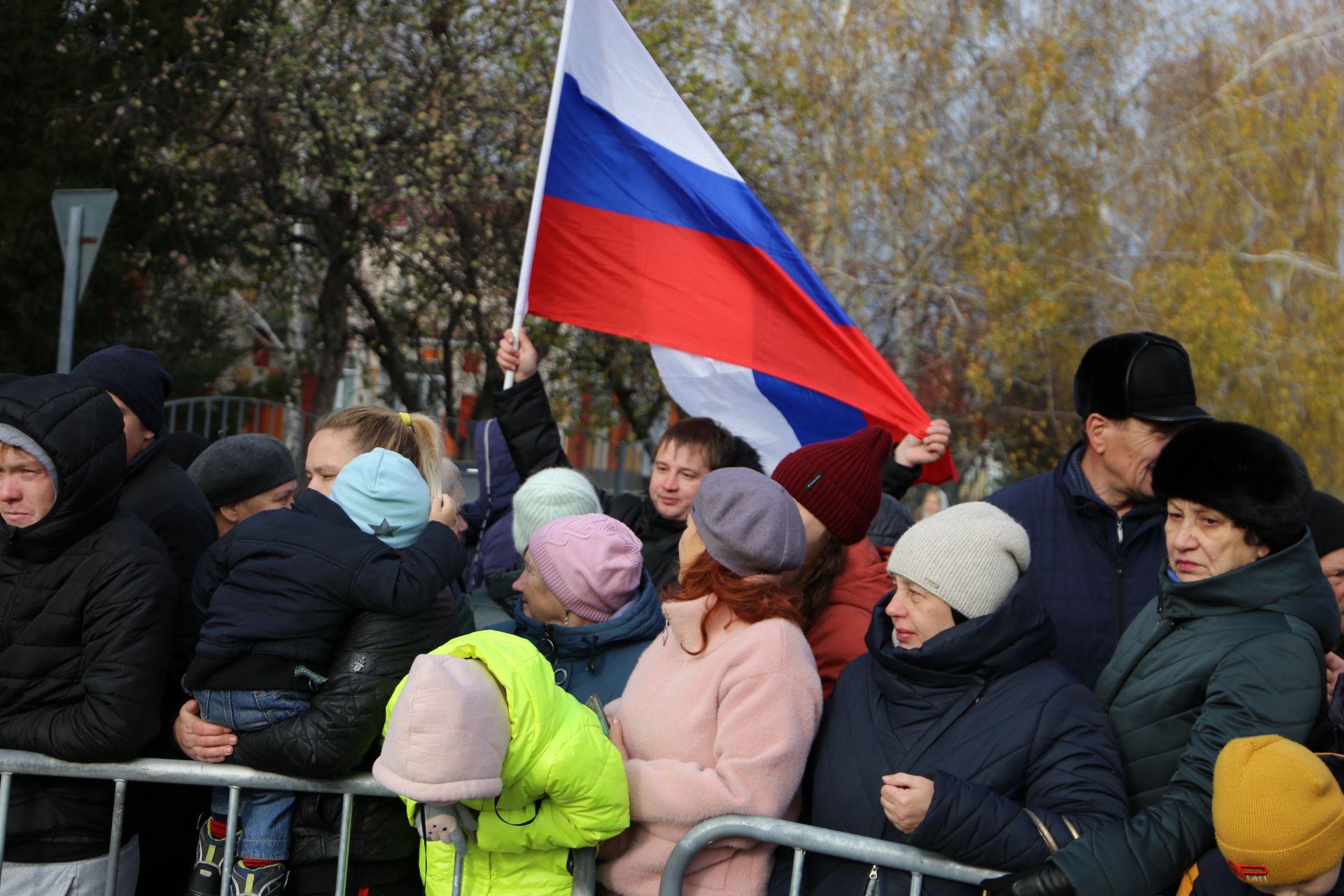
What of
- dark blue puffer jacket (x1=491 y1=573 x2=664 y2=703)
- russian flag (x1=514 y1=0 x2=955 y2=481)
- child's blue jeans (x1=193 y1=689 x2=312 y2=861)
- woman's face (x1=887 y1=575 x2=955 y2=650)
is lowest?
child's blue jeans (x1=193 y1=689 x2=312 y2=861)

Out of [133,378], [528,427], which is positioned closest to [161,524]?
[133,378]

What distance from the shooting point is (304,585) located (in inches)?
A: 110

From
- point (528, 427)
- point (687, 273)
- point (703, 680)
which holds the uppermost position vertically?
point (687, 273)

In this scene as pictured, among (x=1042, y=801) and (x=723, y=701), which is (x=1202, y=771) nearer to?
(x=1042, y=801)

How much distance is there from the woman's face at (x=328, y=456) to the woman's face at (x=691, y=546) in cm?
91

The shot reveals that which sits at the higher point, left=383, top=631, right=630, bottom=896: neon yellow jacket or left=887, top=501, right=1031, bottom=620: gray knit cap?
left=887, top=501, right=1031, bottom=620: gray knit cap

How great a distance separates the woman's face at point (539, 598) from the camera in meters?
3.31

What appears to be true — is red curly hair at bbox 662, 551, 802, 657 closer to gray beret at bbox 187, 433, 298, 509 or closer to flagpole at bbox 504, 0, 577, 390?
gray beret at bbox 187, 433, 298, 509

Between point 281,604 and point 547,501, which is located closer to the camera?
point 281,604

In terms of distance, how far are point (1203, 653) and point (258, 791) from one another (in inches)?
82.3

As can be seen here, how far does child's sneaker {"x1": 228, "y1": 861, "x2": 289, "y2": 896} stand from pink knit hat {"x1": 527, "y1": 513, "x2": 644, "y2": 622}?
3.01 feet

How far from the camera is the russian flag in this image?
4.96 m

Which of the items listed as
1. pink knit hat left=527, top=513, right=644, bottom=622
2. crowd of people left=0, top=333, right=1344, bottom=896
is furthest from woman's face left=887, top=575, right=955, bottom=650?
pink knit hat left=527, top=513, right=644, bottom=622

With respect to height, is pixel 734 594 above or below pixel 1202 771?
above
